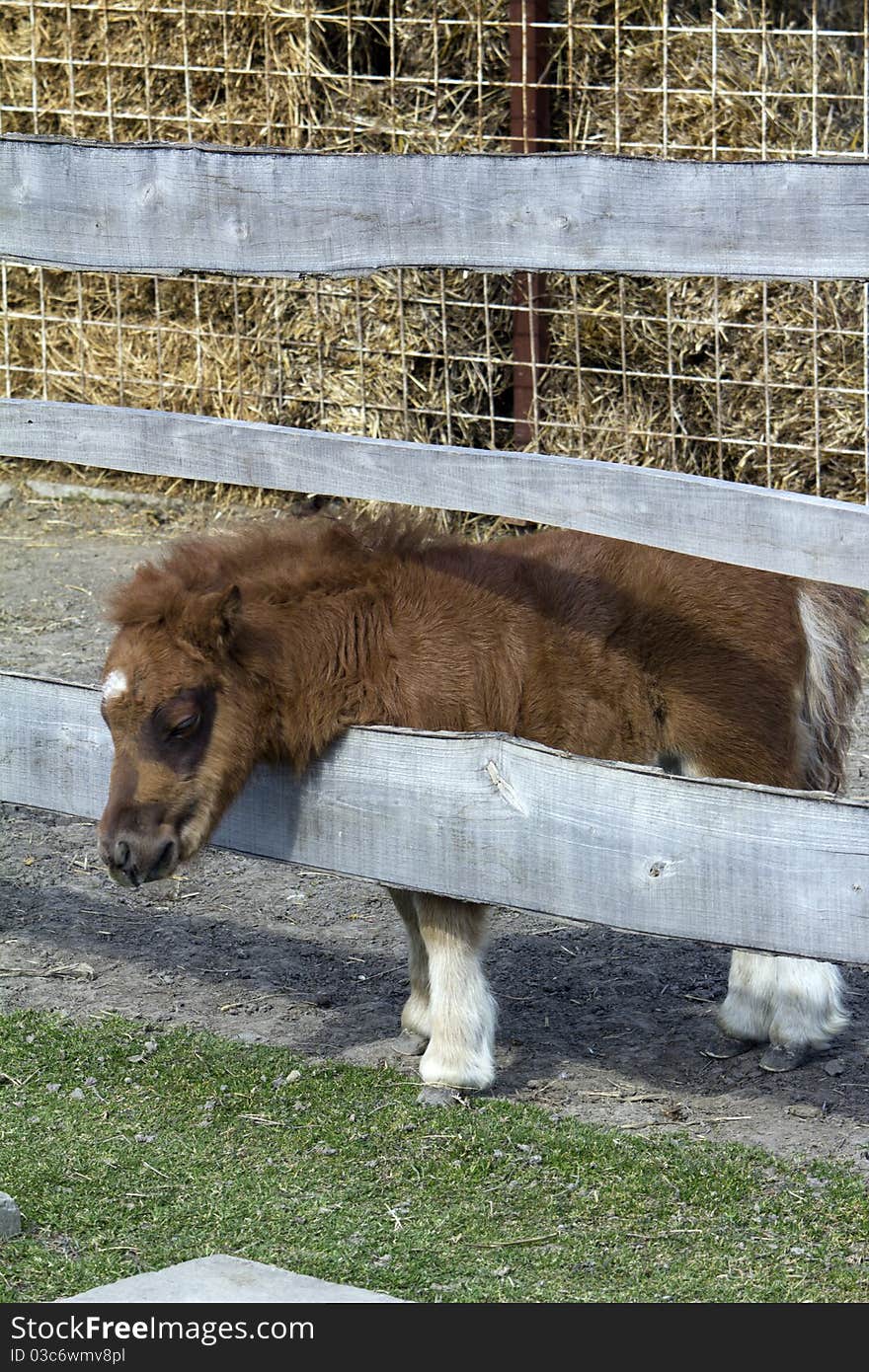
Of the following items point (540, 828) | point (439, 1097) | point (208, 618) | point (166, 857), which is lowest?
point (439, 1097)

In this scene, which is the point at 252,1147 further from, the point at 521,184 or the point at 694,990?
the point at 521,184

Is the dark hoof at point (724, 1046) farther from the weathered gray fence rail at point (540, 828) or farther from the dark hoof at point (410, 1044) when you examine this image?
the weathered gray fence rail at point (540, 828)

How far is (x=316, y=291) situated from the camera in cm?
896

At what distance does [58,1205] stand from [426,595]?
1.57 m

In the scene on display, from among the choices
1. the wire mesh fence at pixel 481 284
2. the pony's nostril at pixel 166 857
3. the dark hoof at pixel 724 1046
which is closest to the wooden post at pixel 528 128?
the wire mesh fence at pixel 481 284

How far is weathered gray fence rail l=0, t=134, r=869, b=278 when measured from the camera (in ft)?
11.2

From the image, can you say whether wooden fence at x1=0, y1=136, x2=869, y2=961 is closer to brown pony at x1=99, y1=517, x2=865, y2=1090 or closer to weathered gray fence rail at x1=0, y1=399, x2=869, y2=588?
weathered gray fence rail at x1=0, y1=399, x2=869, y2=588

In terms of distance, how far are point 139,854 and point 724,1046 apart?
1.63 m

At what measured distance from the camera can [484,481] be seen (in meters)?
3.81

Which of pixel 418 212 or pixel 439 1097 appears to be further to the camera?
pixel 439 1097

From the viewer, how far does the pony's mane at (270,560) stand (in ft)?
13.0

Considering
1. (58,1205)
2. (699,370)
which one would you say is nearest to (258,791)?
(58,1205)

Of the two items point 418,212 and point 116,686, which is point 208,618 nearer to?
point 116,686

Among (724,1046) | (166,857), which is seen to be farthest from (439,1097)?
(166,857)
